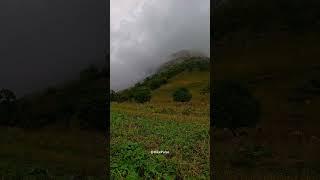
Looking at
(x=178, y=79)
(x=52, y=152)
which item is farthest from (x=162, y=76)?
(x=52, y=152)

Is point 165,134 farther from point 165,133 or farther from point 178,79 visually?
point 178,79

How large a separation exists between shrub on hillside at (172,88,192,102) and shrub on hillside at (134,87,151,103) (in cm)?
47

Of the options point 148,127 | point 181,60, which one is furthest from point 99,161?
point 181,60

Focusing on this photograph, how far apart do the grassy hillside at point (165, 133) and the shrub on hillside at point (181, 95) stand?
0.08 meters

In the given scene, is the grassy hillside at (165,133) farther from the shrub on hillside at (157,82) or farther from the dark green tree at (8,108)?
the dark green tree at (8,108)

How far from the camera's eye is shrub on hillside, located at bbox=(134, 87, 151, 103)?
11.7 metres

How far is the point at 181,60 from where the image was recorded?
11.4 metres
